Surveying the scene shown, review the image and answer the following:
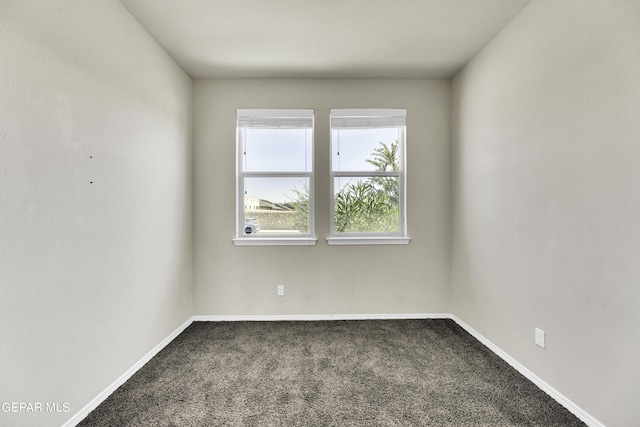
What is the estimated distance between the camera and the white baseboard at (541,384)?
167 centimetres

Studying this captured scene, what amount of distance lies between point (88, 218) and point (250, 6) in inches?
69.4

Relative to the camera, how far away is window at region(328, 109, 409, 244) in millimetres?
3307

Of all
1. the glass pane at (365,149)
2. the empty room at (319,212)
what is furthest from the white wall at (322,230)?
the glass pane at (365,149)

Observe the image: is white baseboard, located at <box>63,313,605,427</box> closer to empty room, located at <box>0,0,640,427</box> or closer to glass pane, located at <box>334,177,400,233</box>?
empty room, located at <box>0,0,640,427</box>

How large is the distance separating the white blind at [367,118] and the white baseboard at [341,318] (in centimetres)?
210

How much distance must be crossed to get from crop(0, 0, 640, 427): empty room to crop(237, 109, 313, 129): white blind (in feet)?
0.07

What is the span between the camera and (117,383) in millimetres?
2012

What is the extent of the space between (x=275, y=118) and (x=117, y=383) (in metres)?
2.67

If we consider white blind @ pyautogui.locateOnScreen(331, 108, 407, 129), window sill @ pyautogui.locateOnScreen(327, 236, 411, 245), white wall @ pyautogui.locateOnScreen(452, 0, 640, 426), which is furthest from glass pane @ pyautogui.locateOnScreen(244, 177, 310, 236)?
white wall @ pyautogui.locateOnScreen(452, 0, 640, 426)

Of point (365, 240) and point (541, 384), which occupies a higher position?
point (365, 240)

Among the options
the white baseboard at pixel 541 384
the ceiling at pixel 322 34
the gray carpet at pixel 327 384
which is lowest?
the gray carpet at pixel 327 384

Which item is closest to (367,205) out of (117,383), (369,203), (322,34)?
(369,203)

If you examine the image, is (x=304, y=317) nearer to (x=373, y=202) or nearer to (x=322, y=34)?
(x=373, y=202)

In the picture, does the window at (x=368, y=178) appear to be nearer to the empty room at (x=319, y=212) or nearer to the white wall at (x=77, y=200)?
the empty room at (x=319, y=212)
